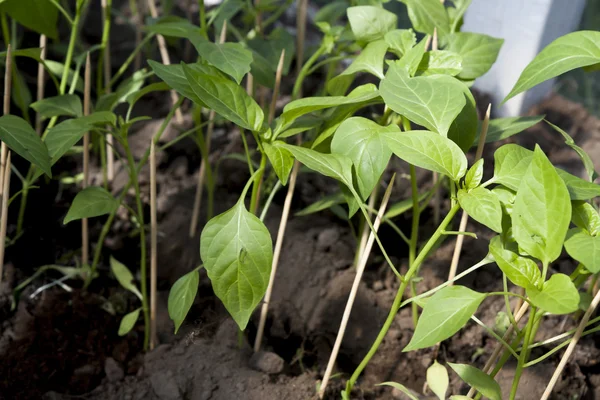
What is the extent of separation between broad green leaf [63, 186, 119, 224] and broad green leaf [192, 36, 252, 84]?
286mm

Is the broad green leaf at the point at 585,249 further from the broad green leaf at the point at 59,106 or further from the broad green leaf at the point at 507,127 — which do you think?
the broad green leaf at the point at 59,106

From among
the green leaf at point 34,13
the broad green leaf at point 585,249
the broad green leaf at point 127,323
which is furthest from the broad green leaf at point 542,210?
the green leaf at point 34,13

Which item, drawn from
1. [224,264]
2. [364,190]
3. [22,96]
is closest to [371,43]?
[364,190]

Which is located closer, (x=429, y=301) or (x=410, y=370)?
(x=429, y=301)

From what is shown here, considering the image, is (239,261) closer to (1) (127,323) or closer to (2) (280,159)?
(2) (280,159)

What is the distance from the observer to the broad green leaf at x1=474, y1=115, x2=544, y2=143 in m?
0.93

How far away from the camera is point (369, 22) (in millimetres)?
1022

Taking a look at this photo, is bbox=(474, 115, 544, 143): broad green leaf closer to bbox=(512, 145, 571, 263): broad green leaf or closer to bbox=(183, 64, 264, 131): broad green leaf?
bbox=(512, 145, 571, 263): broad green leaf

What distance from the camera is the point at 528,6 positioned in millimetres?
1542

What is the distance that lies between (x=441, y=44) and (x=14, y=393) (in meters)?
0.91

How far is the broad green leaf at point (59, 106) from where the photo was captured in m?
1.04

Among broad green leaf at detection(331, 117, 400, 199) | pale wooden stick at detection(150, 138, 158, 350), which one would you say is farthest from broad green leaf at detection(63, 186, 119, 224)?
broad green leaf at detection(331, 117, 400, 199)

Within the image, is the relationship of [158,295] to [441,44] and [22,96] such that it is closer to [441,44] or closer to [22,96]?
[22,96]

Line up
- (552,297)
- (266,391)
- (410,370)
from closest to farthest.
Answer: (552,297), (266,391), (410,370)
